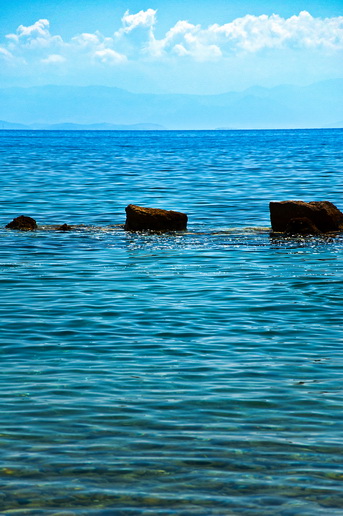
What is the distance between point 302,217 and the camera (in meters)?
24.4

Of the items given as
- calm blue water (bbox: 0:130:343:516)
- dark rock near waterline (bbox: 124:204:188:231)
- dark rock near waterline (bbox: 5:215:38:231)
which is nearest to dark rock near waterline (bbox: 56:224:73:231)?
dark rock near waterline (bbox: 5:215:38:231)

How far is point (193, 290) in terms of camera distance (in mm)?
15992

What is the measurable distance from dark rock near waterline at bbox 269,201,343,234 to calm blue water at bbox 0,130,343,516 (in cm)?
176

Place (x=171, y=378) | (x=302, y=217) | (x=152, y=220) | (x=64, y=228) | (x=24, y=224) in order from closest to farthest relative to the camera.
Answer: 1. (x=171, y=378)
2. (x=302, y=217)
3. (x=152, y=220)
4. (x=64, y=228)
5. (x=24, y=224)

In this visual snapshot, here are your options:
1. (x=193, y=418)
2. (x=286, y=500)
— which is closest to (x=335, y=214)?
(x=193, y=418)

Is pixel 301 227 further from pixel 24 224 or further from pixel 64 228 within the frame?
pixel 24 224

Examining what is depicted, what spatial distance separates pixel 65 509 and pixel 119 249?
1520 centimetres

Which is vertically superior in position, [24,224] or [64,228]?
[24,224]

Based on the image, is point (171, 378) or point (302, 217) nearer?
point (171, 378)

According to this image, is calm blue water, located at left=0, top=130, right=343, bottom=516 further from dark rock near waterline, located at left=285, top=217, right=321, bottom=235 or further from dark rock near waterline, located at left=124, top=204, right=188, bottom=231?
dark rock near waterline, located at left=124, top=204, right=188, bottom=231

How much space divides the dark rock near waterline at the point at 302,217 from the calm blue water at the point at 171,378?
1.76 m

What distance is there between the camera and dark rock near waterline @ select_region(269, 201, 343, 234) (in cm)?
2431

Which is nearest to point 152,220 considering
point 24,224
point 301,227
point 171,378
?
point 24,224

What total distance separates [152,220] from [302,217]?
4763 mm
